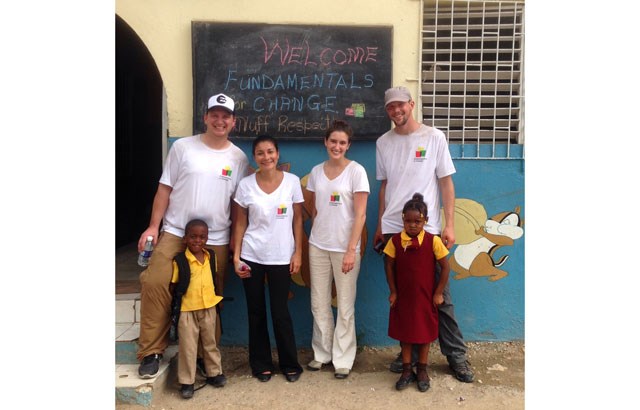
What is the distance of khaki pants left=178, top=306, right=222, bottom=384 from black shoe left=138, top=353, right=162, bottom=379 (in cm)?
19

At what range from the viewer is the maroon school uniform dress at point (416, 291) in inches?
134

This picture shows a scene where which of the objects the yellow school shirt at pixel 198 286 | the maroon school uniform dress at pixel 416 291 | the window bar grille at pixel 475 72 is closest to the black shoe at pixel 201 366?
the yellow school shirt at pixel 198 286

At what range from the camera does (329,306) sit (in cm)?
376

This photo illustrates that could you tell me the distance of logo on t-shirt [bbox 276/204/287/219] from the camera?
138 inches

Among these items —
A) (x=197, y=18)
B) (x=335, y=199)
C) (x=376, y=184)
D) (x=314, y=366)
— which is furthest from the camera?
(x=376, y=184)

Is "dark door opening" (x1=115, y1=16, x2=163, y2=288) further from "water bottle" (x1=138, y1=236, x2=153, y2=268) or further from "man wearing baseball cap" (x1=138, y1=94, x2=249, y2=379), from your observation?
"man wearing baseball cap" (x1=138, y1=94, x2=249, y2=379)

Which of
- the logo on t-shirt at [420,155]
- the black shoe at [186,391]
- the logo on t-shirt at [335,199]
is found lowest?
the black shoe at [186,391]

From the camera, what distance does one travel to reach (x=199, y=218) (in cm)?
351

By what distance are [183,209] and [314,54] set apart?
171 cm

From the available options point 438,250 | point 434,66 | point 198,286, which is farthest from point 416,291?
point 434,66

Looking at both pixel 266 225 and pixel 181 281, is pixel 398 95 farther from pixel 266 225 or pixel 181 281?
pixel 181 281

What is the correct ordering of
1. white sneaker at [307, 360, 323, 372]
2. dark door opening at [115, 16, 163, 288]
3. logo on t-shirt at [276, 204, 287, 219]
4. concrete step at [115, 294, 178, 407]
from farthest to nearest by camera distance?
dark door opening at [115, 16, 163, 288] < white sneaker at [307, 360, 323, 372] < logo on t-shirt at [276, 204, 287, 219] < concrete step at [115, 294, 178, 407]

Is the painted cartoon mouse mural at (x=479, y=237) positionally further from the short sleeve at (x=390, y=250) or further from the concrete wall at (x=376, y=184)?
the short sleeve at (x=390, y=250)

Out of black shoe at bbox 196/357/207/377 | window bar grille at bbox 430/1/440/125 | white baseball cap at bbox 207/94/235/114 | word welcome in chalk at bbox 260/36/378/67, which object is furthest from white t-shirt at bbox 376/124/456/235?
black shoe at bbox 196/357/207/377
